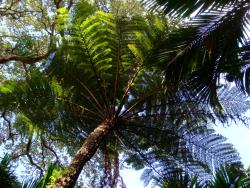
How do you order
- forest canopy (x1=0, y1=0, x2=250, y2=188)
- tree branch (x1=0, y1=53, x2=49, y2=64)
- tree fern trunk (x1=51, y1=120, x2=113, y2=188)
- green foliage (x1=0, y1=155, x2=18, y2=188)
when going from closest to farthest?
green foliage (x1=0, y1=155, x2=18, y2=188) < tree fern trunk (x1=51, y1=120, x2=113, y2=188) < forest canopy (x1=0, y1=0, x2=250, y2=188) < tree branch (x1=0, y1=53, x2=49, y2=64)

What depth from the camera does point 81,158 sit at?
15.5 feet

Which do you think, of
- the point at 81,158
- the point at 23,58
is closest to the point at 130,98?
the point at 81,158

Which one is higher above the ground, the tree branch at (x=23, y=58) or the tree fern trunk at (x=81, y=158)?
the tree branch at (x=23, y=58)

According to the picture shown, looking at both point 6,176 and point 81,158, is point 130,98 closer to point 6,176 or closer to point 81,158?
point 81,158

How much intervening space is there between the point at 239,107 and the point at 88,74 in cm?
251

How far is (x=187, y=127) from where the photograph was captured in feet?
20.9

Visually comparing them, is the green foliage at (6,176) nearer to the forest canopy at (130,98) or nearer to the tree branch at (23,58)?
the forest canopy at (130,98)

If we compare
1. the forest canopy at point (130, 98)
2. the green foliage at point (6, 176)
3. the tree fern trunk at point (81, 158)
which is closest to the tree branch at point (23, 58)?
the forest canopy at point (130, 98)

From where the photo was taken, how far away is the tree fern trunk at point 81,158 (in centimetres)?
423

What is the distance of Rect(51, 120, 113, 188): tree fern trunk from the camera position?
13.9 feet

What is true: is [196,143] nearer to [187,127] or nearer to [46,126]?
[187,127]

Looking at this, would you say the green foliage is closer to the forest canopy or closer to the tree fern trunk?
the tree fern trunk

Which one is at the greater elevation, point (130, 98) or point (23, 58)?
point (23, 58)

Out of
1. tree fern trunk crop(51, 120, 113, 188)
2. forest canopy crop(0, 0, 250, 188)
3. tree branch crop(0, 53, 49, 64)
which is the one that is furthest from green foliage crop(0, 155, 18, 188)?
tree branch crop(0, 53, 49, 64)
